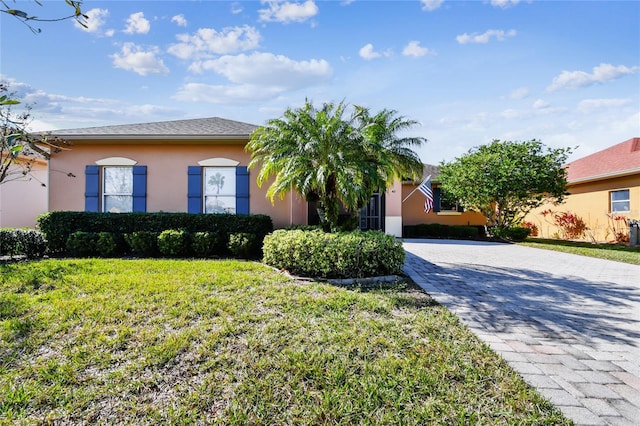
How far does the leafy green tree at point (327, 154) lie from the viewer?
24.0ft

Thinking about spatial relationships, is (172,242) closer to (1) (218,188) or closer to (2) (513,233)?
(1) (218,188)

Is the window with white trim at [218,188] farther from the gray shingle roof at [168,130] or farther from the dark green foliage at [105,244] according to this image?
the dark green foliage at [105,244]

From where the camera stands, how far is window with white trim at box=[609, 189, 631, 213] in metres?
14.3

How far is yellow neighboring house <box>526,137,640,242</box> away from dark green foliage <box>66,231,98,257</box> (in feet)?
69.1

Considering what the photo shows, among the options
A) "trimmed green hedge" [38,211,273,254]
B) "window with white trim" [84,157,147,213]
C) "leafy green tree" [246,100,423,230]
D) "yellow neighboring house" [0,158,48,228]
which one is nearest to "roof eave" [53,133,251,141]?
"window with white trim" [84,157,147,213]

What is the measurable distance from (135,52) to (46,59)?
1.93 metres

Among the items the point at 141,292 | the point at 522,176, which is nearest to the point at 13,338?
the point at 141,292

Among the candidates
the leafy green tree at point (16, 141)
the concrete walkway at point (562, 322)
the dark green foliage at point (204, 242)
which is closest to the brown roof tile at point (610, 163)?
the concrete walkway at point (562, 322)

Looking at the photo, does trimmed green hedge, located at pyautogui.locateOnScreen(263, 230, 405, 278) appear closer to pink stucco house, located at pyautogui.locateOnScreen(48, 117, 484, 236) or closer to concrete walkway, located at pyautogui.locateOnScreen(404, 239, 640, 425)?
concrete walkway, located at pyautogui.locateOnScreen(404, 239, 640, 425)

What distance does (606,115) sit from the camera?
33.1 feet

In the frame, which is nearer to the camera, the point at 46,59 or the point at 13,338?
the point at 13,338

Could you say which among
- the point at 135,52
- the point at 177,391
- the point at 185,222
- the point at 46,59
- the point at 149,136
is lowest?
the point at 177,391

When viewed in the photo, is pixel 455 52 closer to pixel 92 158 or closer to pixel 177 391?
pixel 177 391

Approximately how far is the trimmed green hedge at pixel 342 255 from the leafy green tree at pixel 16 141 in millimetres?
4260
